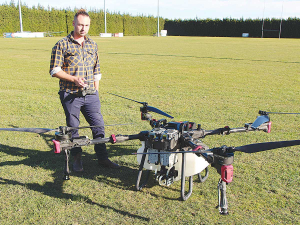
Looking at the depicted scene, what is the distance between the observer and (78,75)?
4605mm

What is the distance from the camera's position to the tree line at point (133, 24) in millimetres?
55875

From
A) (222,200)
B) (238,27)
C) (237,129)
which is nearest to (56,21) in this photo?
(238,27)

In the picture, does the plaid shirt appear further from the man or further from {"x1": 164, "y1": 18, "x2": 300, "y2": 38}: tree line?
{"x1": 164, "y1": 18, "x2": 300, "y2": 38}: tree line

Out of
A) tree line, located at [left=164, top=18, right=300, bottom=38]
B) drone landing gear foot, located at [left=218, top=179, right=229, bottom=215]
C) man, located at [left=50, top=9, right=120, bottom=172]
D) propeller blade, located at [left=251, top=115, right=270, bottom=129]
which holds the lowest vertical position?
drone landing gear foot, located at [left=218, top=179, right=229, bottom=215]

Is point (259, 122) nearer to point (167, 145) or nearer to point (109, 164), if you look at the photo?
point (167, 145)

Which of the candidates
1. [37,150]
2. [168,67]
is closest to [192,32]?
[168,67]

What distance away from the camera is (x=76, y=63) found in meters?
4.54

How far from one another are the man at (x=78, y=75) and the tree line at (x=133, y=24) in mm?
57134

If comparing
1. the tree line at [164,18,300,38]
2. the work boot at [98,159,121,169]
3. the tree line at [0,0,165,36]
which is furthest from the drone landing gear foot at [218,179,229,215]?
the tree line at [164,18,300,38]

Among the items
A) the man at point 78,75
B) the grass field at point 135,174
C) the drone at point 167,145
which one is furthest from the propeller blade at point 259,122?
the man at point 78,75

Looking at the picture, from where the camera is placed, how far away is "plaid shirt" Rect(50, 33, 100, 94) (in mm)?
4379

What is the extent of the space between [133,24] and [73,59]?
Result: 74990 millimetres

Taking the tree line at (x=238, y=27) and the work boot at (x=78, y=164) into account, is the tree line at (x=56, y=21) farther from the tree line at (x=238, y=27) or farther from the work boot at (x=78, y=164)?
the work boot at (x=78, y=164)

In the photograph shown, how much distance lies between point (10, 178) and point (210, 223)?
3.14 metres
